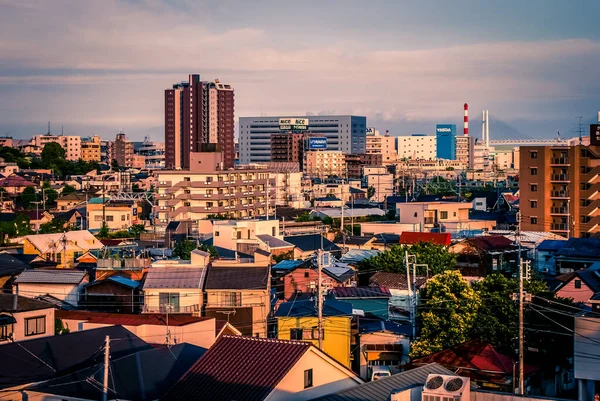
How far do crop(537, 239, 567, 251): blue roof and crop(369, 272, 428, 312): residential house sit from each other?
7.47 meters

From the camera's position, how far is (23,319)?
13.1 metres

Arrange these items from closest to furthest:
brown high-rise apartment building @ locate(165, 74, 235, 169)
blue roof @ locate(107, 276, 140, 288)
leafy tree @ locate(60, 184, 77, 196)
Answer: blue roof @ locate(107, 276, 140, 288) → leafy tree @ locate(60, 184, 77, 196) → brown high-rise apartment building @ locate(165, 74, 235, 169)

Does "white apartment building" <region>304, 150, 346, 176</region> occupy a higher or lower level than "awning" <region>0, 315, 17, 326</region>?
higher

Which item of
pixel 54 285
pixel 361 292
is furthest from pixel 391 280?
pixel 54 285

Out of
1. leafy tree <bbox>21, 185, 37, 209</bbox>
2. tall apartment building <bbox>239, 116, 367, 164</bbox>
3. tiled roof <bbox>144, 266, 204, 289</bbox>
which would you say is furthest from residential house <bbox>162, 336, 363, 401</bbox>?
tall apartment building <bbox>239, 116, 367, 164</bbox>

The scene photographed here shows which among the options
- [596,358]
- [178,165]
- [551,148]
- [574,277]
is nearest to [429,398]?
[596,358]

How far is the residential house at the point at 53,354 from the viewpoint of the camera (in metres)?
10.8

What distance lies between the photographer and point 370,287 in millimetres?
18703

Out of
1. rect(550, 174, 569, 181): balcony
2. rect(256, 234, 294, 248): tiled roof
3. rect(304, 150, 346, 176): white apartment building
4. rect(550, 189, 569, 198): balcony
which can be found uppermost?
rect(304, 150, 346, 176): white apartment building

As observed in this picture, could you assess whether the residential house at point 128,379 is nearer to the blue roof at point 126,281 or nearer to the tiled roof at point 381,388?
the tiled roof at point 381,388

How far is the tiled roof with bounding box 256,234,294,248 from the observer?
85.1ft

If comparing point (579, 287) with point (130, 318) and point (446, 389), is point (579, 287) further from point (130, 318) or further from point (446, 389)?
point (446, 389)

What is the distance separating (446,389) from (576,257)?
16168mm

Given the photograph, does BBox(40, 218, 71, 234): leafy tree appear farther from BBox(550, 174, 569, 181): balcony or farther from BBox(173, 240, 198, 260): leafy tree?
BBox(550, 174, 569, 181): balcony
